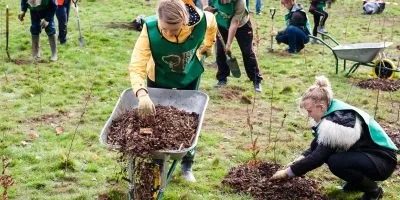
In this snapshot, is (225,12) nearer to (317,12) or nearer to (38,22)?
(38,22)

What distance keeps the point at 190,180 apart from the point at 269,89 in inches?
130

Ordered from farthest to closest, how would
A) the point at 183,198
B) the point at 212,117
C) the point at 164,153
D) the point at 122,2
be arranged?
the point at 122,2, the point at 212,117, the point at 183,198, the point at 164,153

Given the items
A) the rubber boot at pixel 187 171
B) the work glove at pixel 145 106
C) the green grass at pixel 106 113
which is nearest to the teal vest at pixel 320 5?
the green grass at pixel 106 113

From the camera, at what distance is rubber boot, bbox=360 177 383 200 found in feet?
13.1

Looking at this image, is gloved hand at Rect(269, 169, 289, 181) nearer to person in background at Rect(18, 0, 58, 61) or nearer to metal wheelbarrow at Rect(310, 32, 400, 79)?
metal wheelbarrow at Rect(310, 32, 400, 79)

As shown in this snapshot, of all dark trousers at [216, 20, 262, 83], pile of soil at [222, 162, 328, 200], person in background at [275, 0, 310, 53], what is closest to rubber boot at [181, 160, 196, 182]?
pile of soil at [222, 162, 328, 200]

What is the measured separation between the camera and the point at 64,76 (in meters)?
7.72

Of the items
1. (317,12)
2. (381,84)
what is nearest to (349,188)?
(381,84)

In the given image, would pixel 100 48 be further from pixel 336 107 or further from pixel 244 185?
pixel 336 107

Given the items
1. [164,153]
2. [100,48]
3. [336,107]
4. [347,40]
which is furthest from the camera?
[347,40]

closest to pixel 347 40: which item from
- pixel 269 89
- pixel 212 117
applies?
pixel 269 89

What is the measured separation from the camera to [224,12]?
6.86m

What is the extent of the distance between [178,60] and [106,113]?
2.47 meters

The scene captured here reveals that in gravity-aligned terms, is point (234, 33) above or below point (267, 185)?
above
